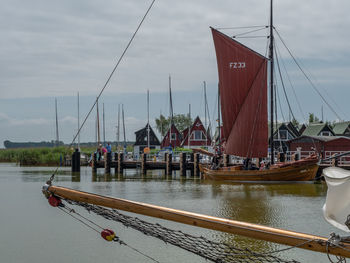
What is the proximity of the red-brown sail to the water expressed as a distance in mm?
3617

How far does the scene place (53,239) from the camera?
14.1m

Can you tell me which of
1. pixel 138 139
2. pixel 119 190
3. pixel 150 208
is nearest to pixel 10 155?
pixel 138 139

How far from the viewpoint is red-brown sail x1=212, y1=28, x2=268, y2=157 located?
32094 mm

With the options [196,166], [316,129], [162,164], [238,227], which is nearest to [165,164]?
[162,164]

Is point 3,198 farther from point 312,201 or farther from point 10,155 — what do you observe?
point 10,155

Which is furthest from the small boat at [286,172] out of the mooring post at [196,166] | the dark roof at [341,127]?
the dark roof at [341,127]

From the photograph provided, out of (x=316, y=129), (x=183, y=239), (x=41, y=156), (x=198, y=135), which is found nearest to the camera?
(x=183, y=239)

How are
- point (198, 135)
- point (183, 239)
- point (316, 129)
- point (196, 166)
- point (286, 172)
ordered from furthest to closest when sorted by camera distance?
point (198, 135) < point (316, 129) < point (196, 166) < point (286, 172) < point (183, 239)

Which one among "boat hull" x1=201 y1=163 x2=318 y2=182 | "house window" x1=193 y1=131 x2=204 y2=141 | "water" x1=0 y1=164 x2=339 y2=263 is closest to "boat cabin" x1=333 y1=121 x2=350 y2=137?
"house window" x1=193 y1=131 x2=204 y2=141

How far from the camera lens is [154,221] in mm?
16016

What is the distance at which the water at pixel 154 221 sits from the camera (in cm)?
1183

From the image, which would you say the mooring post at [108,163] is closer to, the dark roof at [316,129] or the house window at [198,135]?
the dark roof at [316,129]

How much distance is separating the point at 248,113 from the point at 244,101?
84cm

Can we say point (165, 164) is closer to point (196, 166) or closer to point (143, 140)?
point (196, 166)
